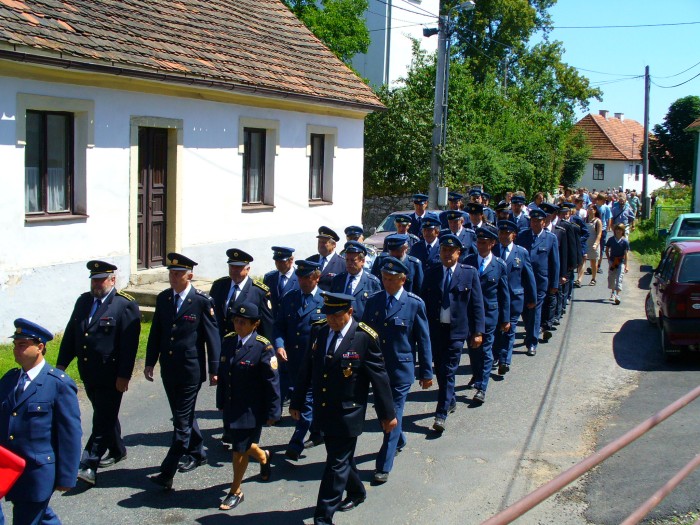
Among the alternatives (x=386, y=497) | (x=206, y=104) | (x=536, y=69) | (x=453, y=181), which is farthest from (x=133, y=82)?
(x=536, y=69)

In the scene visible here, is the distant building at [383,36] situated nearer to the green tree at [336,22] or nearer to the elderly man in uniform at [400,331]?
the green tree at [336,22]

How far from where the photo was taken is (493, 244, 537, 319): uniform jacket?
11.1 metres

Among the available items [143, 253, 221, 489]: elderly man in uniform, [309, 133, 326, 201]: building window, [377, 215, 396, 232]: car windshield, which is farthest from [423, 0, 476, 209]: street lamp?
[143, 253, 221, 489]: elderly man in uniform

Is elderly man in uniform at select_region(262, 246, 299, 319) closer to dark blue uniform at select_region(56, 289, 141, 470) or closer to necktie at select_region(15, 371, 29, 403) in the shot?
dark blue uniform at select_region(56, 289, 141, 470)

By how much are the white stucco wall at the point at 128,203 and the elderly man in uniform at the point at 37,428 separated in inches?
256

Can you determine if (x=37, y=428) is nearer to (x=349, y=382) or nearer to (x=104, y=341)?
(x=104, y=341)

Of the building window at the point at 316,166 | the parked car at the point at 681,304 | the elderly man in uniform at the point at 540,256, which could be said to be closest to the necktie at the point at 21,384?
the elderly man in uniform at the point at 540,256

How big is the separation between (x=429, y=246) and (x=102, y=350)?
17.4 ft

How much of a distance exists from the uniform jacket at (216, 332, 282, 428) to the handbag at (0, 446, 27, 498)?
7.36ft

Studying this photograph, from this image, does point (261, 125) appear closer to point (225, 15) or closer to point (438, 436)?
point (225, 15)

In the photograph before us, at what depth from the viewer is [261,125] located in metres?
17.3

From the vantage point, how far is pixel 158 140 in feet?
48.2

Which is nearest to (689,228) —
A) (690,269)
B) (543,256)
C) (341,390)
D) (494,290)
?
(543,256)

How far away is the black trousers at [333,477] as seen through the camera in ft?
19.6
